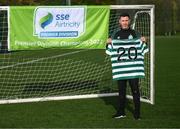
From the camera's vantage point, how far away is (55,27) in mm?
13000

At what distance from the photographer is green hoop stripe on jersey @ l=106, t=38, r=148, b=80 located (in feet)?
37.1

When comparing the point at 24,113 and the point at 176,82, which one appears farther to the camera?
the point at 176,82

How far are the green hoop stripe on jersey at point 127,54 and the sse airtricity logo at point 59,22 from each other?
6.34 feet

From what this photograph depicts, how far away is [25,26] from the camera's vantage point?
12.9 m

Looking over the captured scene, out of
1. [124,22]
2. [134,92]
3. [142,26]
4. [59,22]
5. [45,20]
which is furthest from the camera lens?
[142,26]

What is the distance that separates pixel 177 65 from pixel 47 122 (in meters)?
12.6

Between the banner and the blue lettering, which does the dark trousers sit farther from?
the blue lettering

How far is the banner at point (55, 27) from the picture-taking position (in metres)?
12.9

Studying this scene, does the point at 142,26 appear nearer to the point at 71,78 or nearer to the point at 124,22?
the point at 71,78

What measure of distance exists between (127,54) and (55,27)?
2.31m

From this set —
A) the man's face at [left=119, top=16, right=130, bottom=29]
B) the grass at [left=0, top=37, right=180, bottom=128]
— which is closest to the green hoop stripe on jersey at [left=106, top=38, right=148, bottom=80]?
the man's face at [left=119, top=16, right=130, bottom=29]

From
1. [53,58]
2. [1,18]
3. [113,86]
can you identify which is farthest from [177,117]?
[53,58]

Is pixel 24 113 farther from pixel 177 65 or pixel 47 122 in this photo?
pixel 177 65

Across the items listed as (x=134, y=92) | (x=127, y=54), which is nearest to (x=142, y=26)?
(x=127, y=54)
